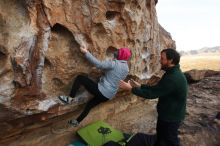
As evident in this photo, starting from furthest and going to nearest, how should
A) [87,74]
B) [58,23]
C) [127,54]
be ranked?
1. [87,74]
2. [127,54]
3. [58,23]

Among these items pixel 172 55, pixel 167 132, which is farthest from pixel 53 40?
pixel 167 132

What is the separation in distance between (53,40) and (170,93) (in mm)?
3175

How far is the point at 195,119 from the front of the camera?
13.0 m

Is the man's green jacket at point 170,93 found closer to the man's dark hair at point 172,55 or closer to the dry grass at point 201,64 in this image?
the man's dark hair at point 172,55

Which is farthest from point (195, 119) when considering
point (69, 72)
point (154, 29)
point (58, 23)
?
point (58, 23)

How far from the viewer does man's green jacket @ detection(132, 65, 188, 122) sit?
798cm

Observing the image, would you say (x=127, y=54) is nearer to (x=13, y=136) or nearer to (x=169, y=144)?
(x=169, y=144)

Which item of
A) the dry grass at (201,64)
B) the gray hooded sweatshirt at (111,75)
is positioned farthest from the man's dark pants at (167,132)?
the dry grass at (201,64)

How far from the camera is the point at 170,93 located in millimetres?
8109

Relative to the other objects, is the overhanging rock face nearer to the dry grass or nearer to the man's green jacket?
the man's green jacket

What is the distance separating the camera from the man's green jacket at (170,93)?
7984 millimetres

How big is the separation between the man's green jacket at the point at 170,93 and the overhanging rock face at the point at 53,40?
2189 millimetres

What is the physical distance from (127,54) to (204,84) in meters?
8.36

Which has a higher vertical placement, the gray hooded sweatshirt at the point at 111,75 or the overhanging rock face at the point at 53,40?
the overhanging rock face at the point at 53,40
